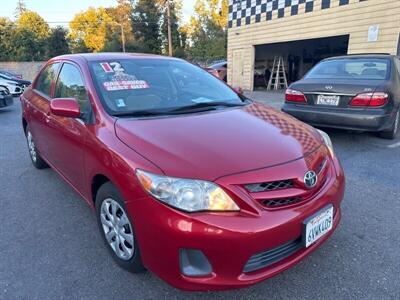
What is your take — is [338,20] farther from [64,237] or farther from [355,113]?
[64,237]

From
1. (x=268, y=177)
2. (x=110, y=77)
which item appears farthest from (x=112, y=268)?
(x=110, y=77)

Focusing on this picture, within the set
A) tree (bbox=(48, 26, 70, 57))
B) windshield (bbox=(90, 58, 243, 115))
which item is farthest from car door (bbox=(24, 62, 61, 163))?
tree (bbox=(48, 26, 70, 57))

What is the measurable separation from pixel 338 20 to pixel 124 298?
33.7 ft

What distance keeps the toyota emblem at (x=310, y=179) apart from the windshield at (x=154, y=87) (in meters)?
1.03

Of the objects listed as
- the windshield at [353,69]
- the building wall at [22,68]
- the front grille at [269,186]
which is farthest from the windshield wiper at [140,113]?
the building wall at [22,68]

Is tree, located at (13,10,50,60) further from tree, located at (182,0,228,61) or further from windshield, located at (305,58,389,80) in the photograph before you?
windshield, located at (305,58,389,80)

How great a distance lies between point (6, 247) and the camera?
91.0 inches

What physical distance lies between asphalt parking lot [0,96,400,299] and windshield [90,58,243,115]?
108 cm

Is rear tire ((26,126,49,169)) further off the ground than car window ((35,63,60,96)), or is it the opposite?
car window ((35,63,60,96))

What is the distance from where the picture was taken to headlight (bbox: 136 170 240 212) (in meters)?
1.51

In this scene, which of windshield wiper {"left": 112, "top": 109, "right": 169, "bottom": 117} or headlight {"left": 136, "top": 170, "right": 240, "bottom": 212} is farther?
windshield wiper {"left": 112, "top": 109, "right": 169, "bottom": 117}

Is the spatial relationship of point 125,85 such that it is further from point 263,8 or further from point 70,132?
point 263,8

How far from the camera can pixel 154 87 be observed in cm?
249

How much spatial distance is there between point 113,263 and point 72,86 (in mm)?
1511
